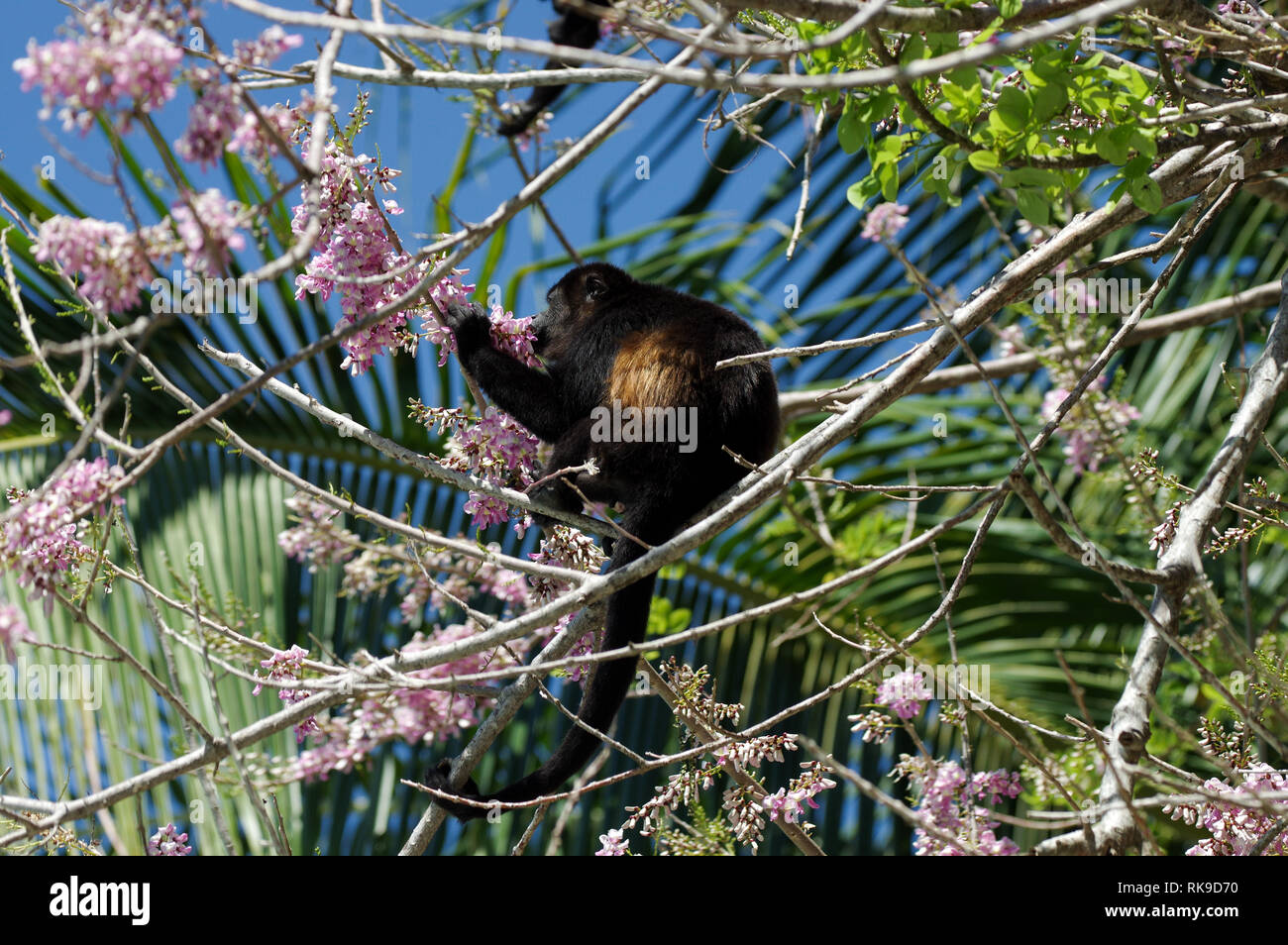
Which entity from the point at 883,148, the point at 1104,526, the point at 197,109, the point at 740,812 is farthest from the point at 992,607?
the point at 197,109

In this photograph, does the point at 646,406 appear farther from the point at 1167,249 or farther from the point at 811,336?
the point at 811,336

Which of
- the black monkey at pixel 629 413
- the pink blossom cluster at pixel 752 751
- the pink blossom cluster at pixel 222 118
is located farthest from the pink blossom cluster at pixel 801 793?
the pink blossom cluster at pixel 222 118

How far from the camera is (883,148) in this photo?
97.3 inches

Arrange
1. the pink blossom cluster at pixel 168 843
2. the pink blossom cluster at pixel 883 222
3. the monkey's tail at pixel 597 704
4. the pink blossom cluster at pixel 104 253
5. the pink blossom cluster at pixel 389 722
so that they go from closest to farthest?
the pink blossom cluster at pixel 104 253, the pink blossom cluster at pixel 168 843, the monkey's tail at pixel 597 704, the pink blossom cluster at pixel 883 222, the pink blossom cluster at pixel 389 722

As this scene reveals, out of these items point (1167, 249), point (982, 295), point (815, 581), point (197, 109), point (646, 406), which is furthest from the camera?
point (815, 581)

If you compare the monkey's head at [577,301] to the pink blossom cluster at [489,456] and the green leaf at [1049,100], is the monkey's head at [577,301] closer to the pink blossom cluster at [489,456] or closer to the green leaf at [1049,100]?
the pink blossom cluster at [489,456]

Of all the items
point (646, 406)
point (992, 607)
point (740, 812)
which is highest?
point (646, 406)

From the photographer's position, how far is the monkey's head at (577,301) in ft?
13.7

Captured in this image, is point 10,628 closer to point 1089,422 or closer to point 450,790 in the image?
point 450,790

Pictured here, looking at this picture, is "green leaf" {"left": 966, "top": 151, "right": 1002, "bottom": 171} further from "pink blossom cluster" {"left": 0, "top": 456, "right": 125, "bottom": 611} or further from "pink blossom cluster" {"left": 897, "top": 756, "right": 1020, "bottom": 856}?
"pink blossom cluster" {"left": 0, "top": 456, "right": 125, "bottom": 611}

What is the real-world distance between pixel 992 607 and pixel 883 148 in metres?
3.40

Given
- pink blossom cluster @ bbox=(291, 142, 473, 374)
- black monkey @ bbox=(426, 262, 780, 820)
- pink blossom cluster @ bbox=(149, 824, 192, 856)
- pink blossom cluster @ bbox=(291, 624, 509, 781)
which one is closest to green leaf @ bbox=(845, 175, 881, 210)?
black monkey @ bbox=(426, 262, 780, 820)

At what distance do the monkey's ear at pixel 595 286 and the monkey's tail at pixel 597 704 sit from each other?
57.9 inches

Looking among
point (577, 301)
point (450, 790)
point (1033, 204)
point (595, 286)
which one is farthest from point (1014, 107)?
point (577, 301)
